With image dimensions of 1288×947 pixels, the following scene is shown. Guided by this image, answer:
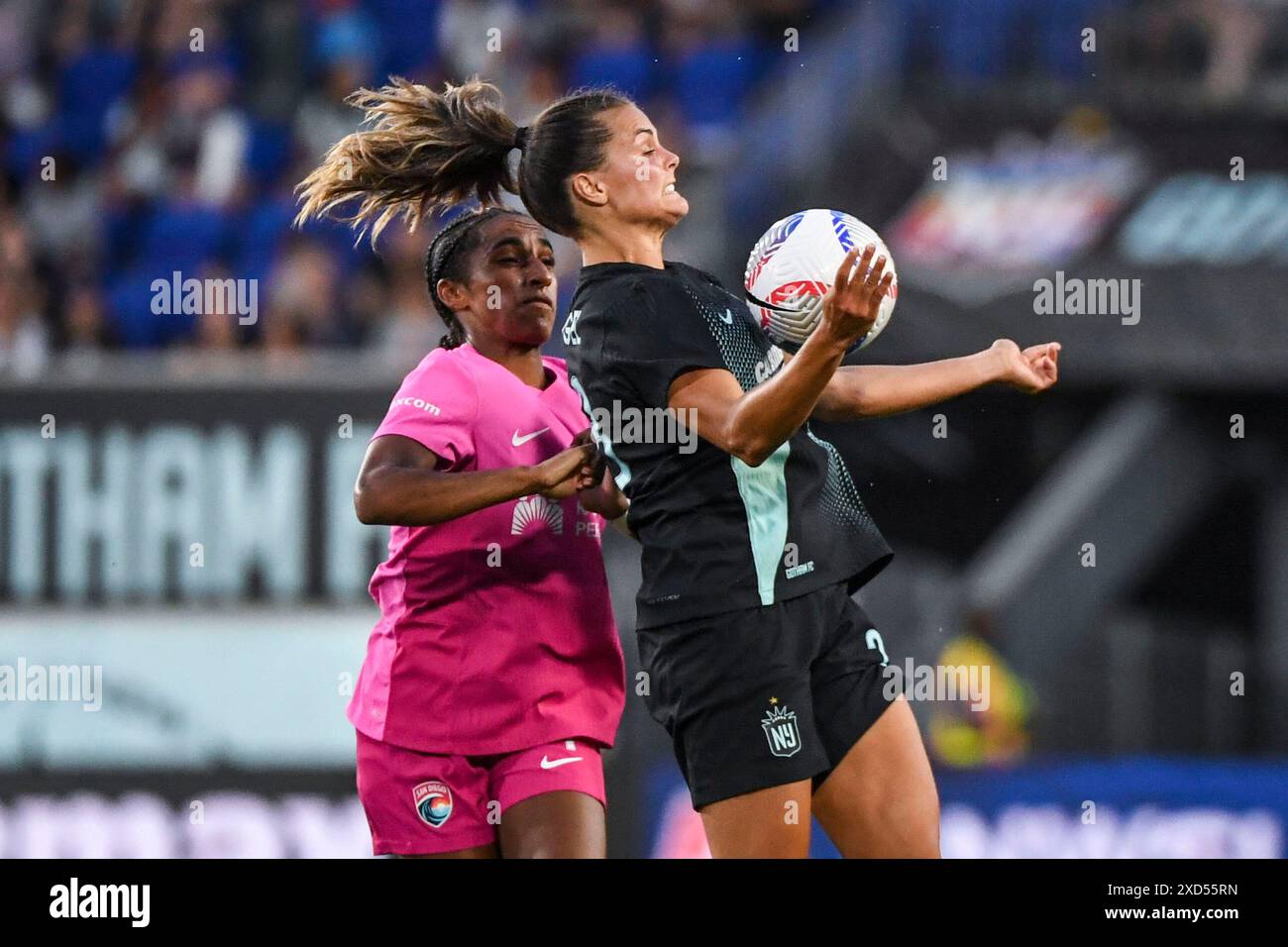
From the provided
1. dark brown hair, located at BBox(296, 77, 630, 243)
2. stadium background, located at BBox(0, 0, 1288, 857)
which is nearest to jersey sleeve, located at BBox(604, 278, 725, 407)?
dark brown hair, located at BBox(296, 77, 630, 243)

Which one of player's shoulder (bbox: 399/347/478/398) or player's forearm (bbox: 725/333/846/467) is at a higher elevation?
player's shoulder (bbox: 399/347/478/398)

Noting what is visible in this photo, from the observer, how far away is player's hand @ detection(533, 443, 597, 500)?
176 inches

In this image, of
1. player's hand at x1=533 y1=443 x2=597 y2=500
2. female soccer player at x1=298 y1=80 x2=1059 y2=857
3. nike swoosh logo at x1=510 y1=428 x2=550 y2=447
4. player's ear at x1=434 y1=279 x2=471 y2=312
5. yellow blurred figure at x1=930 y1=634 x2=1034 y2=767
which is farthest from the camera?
yellow blurred figure at x1=930 y1=634 x2=1034 y2=767

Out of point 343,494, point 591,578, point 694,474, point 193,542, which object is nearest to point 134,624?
point 193,542

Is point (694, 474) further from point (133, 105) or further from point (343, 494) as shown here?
point (133, 105)

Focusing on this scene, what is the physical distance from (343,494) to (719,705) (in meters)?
4.74

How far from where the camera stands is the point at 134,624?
8.84 metres

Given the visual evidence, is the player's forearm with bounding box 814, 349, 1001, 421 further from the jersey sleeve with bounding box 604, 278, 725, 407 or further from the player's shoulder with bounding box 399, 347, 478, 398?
the player's shoulder with bounding box 399, 347, 478, 398

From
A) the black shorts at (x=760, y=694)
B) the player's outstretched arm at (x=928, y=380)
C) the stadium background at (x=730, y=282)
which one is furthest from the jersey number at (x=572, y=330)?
the stadium background at (x=730, y=282)

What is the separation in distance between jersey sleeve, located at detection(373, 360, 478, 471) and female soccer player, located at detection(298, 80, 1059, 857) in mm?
394

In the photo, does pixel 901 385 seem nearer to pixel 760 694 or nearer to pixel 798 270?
pixel 798 270

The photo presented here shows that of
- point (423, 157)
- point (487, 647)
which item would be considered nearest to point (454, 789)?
point (487, 647)
